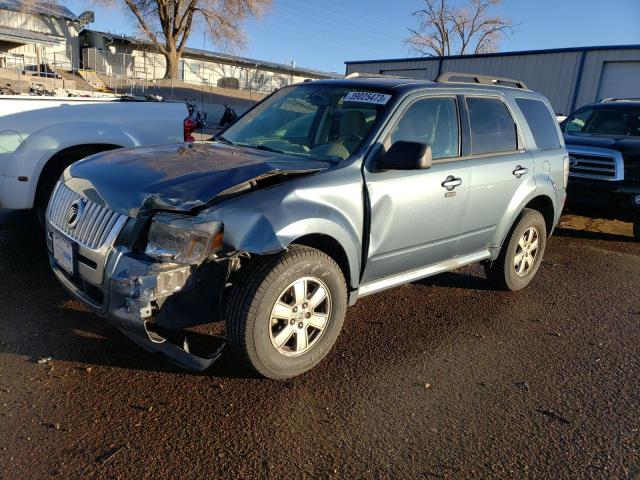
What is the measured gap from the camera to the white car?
4938 mm

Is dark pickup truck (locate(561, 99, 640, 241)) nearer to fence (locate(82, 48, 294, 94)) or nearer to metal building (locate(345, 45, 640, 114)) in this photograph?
metal building (locate(345, 45, 640, 114))

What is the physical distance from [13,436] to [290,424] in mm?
1381

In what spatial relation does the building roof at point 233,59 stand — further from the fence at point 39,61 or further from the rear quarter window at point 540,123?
the rear quarter window at point 540,123

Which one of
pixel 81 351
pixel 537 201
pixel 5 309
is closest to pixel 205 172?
pixel 81 351

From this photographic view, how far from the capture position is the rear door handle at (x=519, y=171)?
468 cm

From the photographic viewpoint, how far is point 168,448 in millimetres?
2646

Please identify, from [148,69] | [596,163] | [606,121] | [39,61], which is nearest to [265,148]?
[596,163]

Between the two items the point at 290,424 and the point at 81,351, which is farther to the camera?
the point at 81,351

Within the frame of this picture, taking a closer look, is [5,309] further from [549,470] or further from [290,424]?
[549,470]

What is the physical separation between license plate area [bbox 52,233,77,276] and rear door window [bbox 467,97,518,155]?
121 inches

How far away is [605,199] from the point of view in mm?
7395

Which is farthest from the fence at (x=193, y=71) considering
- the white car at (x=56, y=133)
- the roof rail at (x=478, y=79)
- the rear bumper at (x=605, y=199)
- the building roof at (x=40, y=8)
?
the roof rail at (x=478, y=79)

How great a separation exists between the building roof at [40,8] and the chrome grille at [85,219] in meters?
46.7

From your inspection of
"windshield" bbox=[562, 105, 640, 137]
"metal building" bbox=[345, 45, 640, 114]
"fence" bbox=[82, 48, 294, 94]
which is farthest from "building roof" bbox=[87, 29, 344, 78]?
"windshield" bbox=[562, 105, 640, 137]
